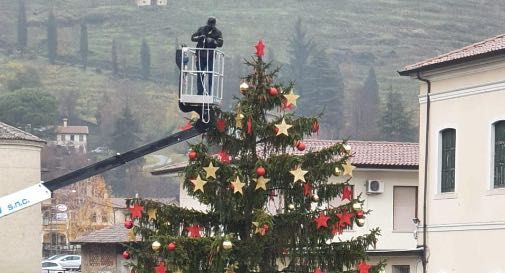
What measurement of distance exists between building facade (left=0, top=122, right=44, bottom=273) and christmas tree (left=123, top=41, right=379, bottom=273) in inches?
1892

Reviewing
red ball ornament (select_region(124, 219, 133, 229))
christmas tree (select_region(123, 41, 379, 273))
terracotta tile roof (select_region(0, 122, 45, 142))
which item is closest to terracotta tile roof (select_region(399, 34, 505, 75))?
christmas tree (select_region(123, 41, 379, 273))

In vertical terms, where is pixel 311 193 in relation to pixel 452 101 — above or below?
below

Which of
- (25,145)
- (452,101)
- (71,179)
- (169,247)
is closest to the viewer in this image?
(169,247)

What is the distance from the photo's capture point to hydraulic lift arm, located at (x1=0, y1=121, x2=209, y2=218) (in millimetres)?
24062

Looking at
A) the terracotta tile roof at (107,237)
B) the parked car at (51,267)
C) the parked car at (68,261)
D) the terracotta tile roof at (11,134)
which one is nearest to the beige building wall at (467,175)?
the terracotta tile roof at (107,237)

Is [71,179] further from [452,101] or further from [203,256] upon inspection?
[452,101]

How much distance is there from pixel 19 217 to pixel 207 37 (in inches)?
1983

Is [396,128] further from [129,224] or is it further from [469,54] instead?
[129,224]

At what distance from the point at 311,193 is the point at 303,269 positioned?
115 centimetres

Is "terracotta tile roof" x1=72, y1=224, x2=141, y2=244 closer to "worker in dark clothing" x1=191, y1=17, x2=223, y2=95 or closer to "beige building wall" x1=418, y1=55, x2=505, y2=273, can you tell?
"beige building wall" x1=418, y1=55, x2=505, y2=273

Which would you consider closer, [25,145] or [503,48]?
[503,48]

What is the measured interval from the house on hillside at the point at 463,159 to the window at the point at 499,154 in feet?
0.08

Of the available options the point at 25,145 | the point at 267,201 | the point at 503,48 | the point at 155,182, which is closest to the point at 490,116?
the point at 503,48

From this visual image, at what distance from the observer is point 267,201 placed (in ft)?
78.1
